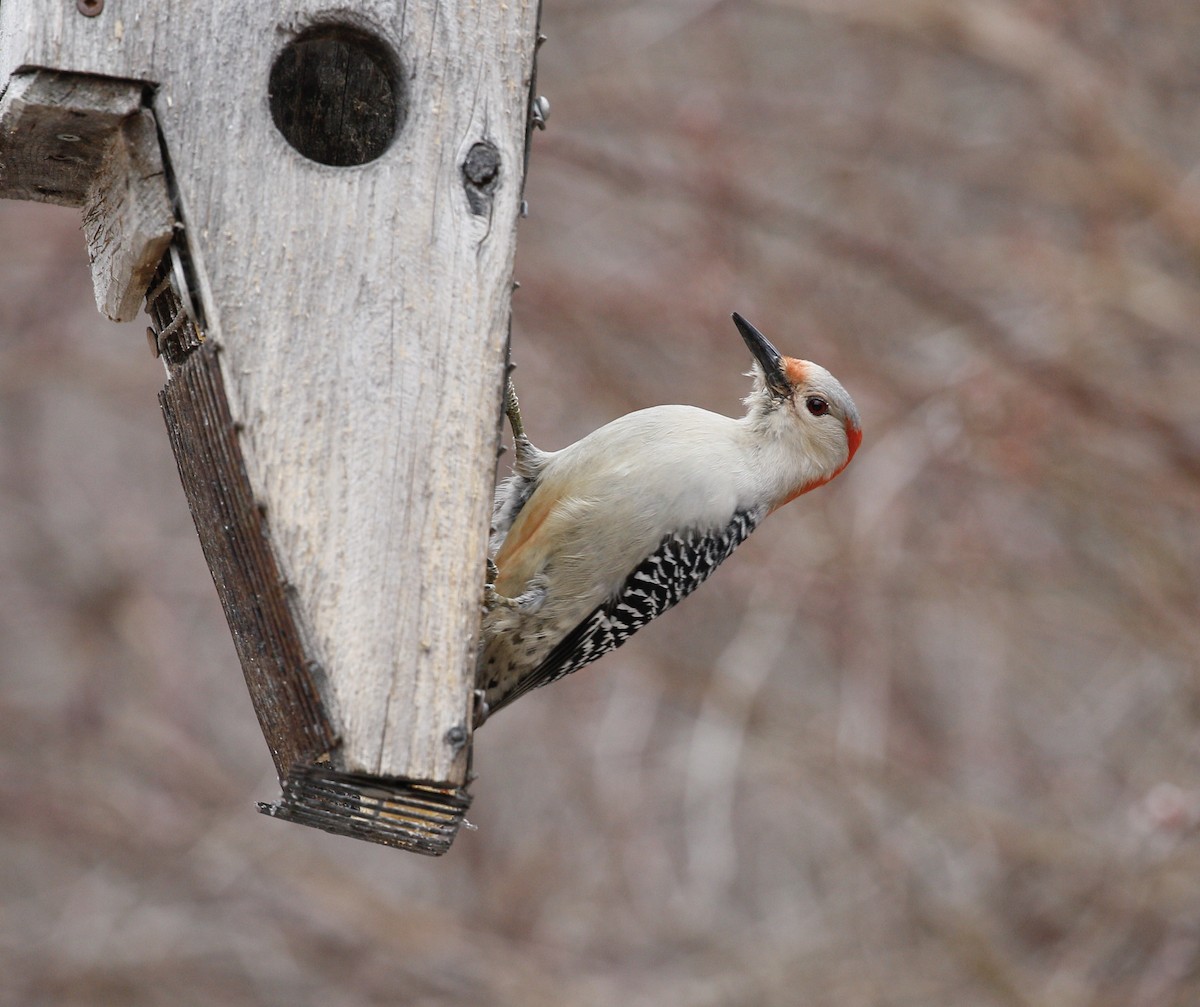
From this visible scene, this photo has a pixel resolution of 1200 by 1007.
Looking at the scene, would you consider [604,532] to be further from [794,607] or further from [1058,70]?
[1058,70]

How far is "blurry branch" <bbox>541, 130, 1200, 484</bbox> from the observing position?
700cm

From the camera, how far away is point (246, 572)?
3008mm

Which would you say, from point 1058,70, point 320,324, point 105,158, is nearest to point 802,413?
point 320,324

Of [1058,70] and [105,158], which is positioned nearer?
[105,158]

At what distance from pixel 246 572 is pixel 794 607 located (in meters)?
Result: 5.07

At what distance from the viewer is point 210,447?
3029 mm

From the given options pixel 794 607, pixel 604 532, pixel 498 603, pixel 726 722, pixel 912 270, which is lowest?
pixel 498 603

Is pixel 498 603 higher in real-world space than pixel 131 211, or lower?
lower

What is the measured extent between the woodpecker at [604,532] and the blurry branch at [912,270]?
115 inches

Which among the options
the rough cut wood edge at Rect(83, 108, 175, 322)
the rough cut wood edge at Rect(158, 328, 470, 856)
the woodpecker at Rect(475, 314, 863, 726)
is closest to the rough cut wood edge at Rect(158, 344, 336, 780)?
the rough cut wood edge at Rect(158, 328, 470, 856)

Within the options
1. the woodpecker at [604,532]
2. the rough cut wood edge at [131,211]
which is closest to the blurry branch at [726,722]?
the woodpecker at [604,532]

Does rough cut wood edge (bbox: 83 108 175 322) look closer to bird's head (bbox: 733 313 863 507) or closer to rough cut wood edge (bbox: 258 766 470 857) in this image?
rough cut wood edge (bbox: 258 766 470 857)

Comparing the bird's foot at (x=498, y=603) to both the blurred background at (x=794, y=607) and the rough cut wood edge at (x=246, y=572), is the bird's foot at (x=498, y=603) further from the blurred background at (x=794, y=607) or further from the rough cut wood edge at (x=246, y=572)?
the blurred background at (x=794, y=607)

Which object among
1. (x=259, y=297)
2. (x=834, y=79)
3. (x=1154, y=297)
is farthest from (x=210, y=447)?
(x=834, y=79)
